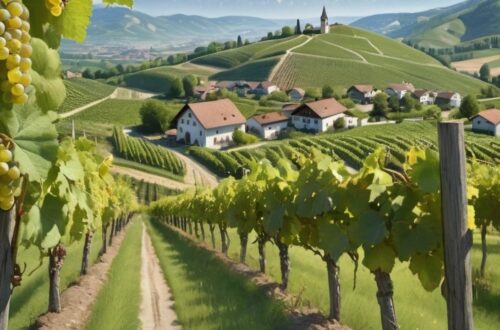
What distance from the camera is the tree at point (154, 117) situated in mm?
90938

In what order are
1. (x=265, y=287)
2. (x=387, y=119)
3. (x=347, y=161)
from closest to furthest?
(x=265, y=287), (x=347, y=161), (x=387, y=119)

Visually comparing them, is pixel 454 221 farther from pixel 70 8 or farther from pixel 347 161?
pixel 347 161

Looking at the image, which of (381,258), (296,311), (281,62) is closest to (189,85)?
(281,62)

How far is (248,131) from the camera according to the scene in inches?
3369

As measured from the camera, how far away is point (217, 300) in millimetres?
10008

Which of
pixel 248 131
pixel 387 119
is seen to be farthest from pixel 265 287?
pixel 387 119

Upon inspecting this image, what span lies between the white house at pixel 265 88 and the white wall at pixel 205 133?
4438cm

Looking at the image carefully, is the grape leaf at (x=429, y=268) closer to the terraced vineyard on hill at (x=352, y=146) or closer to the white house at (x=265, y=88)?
the terraced vineyard on hill at (x=352, y=146)

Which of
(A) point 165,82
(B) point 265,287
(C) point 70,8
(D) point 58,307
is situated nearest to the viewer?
(C) point 70,8

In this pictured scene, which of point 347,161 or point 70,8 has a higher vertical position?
point 70,8

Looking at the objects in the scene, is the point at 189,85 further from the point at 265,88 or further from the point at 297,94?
the point at 297,94

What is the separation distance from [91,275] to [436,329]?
9.87m

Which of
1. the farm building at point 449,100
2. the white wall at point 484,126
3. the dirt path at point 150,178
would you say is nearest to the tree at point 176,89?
the farm building at point 449,100

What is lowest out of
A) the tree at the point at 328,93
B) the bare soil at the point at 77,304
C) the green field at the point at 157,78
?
the bare soil at the point at 77,304
